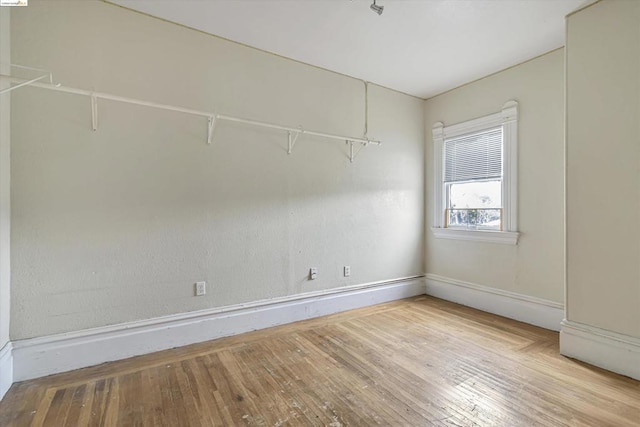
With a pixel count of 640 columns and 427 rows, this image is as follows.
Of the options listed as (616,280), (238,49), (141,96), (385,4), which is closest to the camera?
(616,280)

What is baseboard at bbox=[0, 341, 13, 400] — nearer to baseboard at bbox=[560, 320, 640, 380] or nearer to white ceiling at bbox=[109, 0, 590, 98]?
white ceiling at bbox=[109, 0, 590, 98]

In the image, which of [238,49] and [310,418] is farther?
[238,49]

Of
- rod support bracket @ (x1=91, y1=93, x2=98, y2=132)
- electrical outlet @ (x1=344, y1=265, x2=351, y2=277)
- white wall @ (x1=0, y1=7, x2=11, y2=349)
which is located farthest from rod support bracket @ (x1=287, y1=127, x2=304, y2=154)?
white wall @ (x1=0, y1=7, x2=11, y2=349)

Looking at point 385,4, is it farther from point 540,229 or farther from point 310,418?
point 310,418

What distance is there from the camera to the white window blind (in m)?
3.33

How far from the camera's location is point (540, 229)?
117 inches

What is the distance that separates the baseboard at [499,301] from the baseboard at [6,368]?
13.6 ft

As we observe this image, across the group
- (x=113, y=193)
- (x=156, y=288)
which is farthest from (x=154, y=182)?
(x=156, y=288)

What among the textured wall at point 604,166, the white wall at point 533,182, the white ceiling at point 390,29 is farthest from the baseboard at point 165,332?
the white ceiling at point 390,29

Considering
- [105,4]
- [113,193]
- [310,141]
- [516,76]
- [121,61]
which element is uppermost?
[105,4]

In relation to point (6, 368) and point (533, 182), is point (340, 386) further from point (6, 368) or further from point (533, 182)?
point (533, 182)

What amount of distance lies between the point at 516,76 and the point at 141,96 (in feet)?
12.1

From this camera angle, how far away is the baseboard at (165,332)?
6.67ft

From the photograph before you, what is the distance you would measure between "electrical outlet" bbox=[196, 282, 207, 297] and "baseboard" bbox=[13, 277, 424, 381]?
0.55 ft
